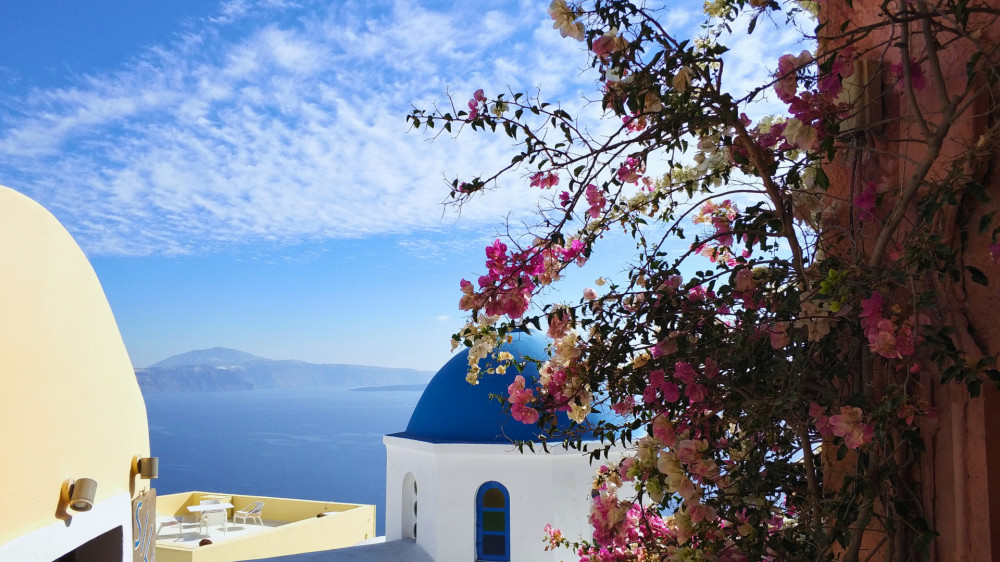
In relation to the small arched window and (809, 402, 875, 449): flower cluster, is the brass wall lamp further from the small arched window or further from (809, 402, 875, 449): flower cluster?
the small arched window

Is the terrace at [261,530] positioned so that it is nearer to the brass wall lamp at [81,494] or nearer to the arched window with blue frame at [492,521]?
the arched window with blue frame at [492,521]

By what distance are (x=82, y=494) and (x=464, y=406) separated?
20.2 feet

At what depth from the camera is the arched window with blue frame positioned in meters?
9.43

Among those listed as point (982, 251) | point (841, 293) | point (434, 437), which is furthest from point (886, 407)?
point (434, 437)

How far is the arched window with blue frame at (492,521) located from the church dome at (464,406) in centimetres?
66

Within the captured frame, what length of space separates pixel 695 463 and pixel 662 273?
0.76 m

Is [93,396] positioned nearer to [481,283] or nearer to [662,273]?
[481,283]

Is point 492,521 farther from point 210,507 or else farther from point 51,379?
point 210,507

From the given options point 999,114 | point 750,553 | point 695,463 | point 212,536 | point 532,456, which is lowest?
point 212,536

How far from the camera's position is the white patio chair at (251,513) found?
20.0 m

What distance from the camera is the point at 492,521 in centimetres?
959

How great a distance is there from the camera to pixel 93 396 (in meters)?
4.98

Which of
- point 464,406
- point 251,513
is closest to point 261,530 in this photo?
point 251,513

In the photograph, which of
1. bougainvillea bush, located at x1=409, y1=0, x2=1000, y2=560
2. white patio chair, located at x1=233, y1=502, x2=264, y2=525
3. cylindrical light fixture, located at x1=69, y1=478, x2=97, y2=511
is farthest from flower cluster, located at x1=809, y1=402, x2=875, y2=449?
white patio chair, located at x1=233, y1=502, x2=264, y2=525
